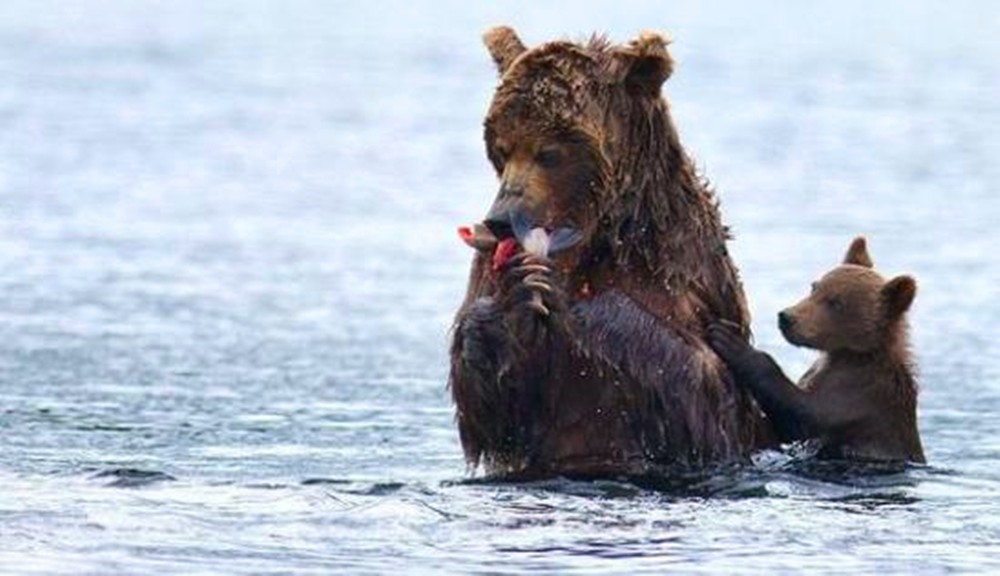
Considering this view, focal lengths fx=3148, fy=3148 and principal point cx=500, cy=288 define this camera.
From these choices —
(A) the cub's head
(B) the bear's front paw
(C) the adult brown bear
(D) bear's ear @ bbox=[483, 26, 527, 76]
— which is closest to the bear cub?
(C) the adult brown bear

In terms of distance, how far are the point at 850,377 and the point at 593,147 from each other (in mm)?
1830

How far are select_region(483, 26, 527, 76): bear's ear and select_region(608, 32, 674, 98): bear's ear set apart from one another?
0.43 m

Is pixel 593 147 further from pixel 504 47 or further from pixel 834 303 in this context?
pixel 834 303

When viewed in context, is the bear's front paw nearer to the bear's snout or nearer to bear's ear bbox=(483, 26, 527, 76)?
bear's ear bbox=(483, 26, 527, 76)

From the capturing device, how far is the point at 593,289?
11188 mm

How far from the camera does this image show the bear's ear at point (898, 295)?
12.3 metres

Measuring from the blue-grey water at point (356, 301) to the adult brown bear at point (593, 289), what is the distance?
0.22m

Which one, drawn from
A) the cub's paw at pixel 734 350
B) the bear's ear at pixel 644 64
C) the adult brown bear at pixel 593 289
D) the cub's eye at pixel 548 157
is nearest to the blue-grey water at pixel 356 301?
the adult brown bear at pixel 593 289

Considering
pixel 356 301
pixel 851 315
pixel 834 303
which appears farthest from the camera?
pixel 356 301

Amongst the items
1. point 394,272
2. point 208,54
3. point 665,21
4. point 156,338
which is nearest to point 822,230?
point 394,272

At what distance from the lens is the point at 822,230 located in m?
23.9

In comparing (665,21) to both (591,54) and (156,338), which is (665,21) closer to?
(156,338)

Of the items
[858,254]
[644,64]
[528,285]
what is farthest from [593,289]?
[858,254]

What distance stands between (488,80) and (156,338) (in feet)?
81.5
